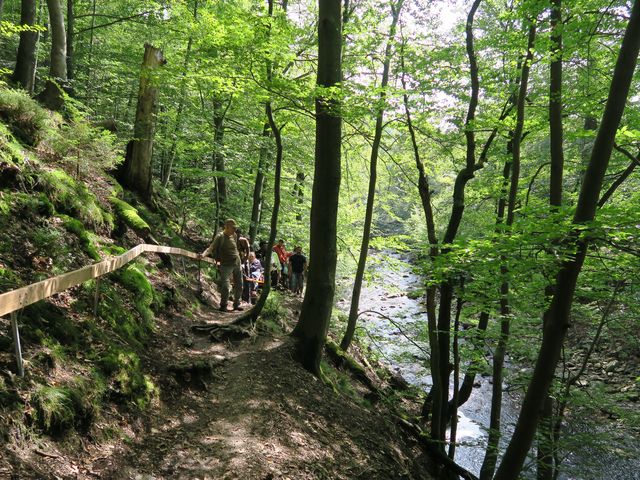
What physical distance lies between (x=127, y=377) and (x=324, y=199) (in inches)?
A: 155

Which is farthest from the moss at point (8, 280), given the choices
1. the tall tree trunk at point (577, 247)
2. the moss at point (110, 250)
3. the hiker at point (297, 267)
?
the hiker at point (297, 267)

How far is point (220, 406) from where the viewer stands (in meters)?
4.82

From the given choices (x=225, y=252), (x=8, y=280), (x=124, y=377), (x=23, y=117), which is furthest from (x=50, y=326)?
(x=225, y=252)

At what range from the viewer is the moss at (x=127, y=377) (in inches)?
154

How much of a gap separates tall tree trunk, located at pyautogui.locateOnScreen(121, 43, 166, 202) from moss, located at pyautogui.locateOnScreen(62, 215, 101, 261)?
17.5ft

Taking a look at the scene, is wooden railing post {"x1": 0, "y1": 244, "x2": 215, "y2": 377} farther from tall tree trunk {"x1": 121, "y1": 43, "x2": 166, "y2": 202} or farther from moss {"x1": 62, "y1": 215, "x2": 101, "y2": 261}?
tall tree trunk {"x1": 121, "y1": 43, "x2": 166, "y2": 202}

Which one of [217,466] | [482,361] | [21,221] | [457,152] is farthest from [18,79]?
[482,361]

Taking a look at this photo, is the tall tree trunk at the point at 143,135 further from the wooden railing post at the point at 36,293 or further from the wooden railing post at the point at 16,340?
the wooden railing post at the point at 16,340

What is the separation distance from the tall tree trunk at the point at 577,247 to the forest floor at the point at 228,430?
1.89 metres

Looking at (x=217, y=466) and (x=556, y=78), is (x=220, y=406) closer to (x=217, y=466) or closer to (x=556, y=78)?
(x=217, y=466)

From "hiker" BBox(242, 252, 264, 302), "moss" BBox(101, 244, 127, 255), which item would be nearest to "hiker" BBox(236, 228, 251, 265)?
"hiker" BBox(242, 252, 264, 302)

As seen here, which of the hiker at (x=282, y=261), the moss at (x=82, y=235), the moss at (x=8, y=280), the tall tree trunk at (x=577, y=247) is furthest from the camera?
the hiker at (x=282, y=261)

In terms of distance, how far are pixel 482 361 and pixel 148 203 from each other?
9818 mm

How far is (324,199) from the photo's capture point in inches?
266
